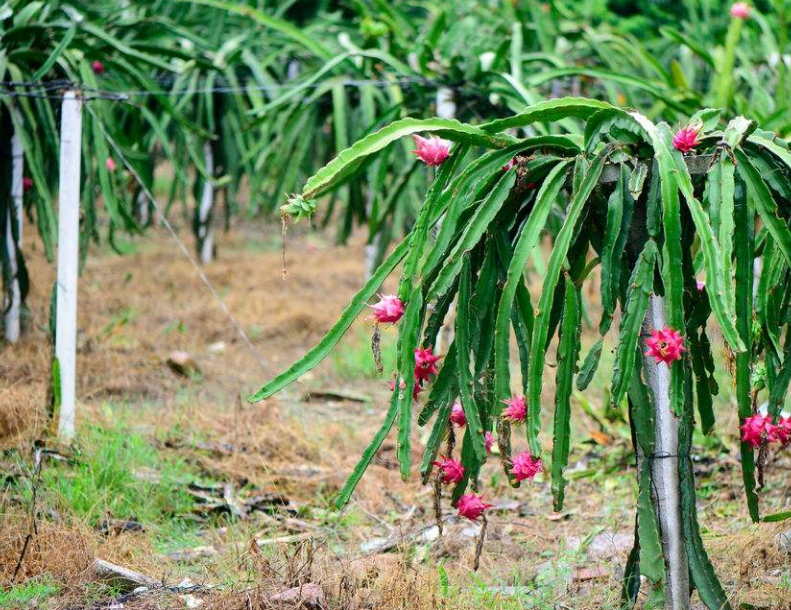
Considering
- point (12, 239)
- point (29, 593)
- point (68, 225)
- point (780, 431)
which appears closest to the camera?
point (780, 431)

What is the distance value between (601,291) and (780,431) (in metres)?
0.58

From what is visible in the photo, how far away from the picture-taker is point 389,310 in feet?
7.50

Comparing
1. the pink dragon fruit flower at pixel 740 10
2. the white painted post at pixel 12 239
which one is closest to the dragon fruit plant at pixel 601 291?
the white painted post at pixel 12 239

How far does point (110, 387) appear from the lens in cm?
457

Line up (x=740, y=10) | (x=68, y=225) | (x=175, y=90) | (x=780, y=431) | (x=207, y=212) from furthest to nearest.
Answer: (x=207, y=212)
(x=740, y=10)
(x=175, y=90)
(x=68, y=225)
(x=780, y=431)

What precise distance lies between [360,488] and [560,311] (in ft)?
5.05

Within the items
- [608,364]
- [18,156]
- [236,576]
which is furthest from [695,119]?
[18,156]

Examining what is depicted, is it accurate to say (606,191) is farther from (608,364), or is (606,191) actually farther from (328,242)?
(328,242)

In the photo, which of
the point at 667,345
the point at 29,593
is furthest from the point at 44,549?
the point at 667,345

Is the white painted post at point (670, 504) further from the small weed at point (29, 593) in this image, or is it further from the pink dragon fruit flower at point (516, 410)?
the small weed at point (29, 593)

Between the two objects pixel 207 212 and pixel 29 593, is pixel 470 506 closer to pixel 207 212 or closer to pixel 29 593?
pixel 29 593

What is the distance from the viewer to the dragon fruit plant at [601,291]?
7.04ft

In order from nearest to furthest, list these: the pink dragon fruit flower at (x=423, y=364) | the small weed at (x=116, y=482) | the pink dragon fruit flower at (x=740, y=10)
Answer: the pink dragon fruit flower at (x=423, y=364) < the small weed at (x=116, y=482) < the pink dragon fruit flower at (x=740, y=10)

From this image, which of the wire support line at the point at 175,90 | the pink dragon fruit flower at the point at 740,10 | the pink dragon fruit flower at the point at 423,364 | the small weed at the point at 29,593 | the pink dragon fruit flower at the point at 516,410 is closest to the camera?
the pink dragon fruit flower at the point at 516,410
